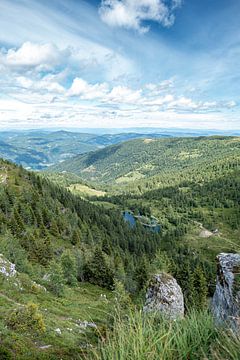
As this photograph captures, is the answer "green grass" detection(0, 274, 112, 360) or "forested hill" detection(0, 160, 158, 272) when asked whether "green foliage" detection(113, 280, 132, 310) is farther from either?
"forested hill" detection(0, 160, 158, 272)

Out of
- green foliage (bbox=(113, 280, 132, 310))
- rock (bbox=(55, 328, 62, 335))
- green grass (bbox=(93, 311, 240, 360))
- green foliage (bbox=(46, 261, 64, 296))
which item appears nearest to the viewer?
green grass (bbox=(93, 311, 240, 360))

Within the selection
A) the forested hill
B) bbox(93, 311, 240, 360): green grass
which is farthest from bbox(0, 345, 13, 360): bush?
the forested hill

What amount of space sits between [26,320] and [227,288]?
15651 millimetres

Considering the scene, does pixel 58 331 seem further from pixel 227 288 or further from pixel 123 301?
pixel 227 288

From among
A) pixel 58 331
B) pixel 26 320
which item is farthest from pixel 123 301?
pixel 26 320

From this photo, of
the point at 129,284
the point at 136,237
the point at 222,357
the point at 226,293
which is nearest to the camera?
the point at 222,357

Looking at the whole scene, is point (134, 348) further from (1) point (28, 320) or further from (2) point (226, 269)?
(1) point (28, 320)

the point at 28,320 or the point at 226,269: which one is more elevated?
the point at 226,269

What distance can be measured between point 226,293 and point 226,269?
118cm

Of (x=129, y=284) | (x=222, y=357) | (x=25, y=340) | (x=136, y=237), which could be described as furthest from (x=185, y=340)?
(x=136, y=237)

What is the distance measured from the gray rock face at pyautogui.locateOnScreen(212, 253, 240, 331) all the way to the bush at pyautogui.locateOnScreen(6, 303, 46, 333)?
14575mm

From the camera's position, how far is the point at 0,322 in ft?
59.8

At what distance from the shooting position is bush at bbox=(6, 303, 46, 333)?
18609 mm

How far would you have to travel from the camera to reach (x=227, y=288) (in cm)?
909
